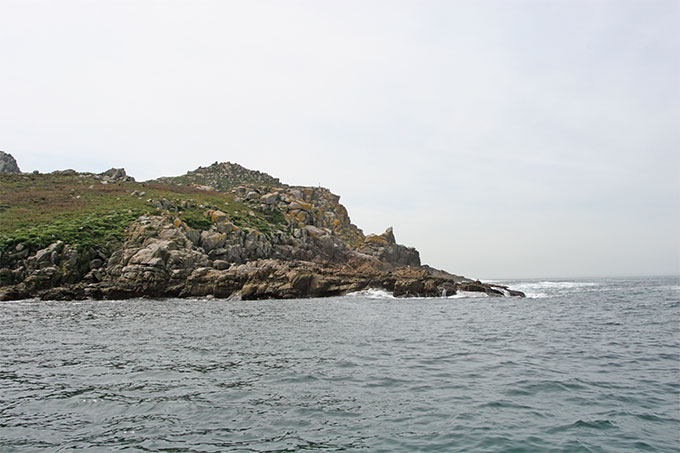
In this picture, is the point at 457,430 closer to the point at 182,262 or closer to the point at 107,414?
the point at 107,414

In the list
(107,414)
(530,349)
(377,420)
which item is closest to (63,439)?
(107,414)

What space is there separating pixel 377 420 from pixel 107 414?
7151 mm

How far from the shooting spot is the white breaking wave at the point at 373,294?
52.5m

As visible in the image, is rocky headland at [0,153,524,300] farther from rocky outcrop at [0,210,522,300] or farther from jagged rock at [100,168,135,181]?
jagged rock at [100,168,135,181]

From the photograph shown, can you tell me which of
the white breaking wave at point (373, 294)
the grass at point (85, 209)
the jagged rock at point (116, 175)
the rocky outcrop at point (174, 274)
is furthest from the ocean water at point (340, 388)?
the jagged rock at point (116, 175)

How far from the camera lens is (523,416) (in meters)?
10.6

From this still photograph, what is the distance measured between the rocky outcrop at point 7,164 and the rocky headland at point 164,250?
28735mm

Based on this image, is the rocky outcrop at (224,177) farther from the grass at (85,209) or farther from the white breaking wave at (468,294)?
the white breaking wave at (468,294)

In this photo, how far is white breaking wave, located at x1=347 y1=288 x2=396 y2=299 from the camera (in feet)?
172

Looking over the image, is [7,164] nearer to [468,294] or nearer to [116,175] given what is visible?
[116,175]

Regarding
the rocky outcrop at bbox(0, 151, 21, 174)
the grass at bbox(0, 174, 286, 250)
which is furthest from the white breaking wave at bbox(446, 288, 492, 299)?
the rocky outcrop at bbox(0, 151, 21, 174)

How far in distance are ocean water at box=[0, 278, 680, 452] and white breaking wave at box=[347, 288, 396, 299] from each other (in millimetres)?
26917

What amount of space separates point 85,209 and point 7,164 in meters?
64.9

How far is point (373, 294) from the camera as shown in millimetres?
54156
